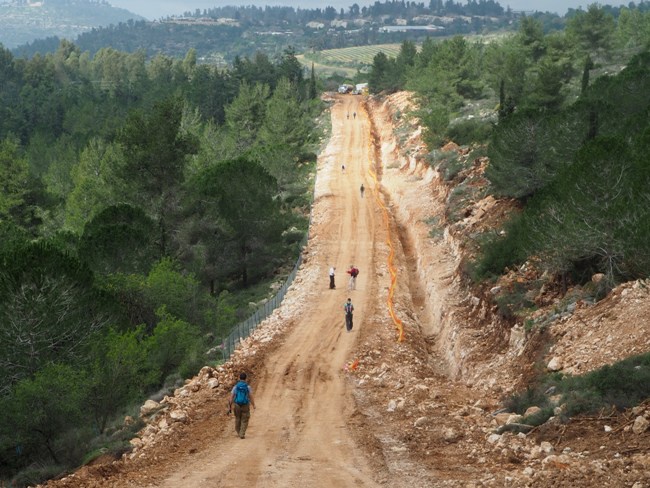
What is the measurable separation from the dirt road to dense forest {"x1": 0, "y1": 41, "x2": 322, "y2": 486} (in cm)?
310

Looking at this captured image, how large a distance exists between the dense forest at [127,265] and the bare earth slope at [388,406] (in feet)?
8.13

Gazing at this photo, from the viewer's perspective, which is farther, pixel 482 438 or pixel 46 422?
pixel 46 422

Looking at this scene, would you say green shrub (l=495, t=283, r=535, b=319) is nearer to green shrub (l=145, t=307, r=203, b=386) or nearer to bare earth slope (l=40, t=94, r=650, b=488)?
bare earth slope (l=40, t=94, r=650, b=488)

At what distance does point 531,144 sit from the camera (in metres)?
39.8

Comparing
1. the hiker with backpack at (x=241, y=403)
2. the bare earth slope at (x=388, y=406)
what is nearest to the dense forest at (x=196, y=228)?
the bare earth slope at (x=388, y=406)

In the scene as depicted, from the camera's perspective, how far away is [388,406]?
931 inches

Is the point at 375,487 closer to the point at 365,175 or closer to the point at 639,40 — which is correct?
the point at 365,175

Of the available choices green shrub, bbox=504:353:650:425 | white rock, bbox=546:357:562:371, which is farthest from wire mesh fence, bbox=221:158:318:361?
green shrub, bbox=504:353:650:425

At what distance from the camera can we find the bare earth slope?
1738cm

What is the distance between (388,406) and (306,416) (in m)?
2.61

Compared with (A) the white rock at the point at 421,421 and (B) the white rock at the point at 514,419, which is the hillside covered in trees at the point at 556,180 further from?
(A) the white rock at the point at 421,421

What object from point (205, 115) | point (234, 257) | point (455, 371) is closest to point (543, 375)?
point (455, 371)

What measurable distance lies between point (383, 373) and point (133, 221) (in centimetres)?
1832

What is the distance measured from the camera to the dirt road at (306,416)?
18.5m
